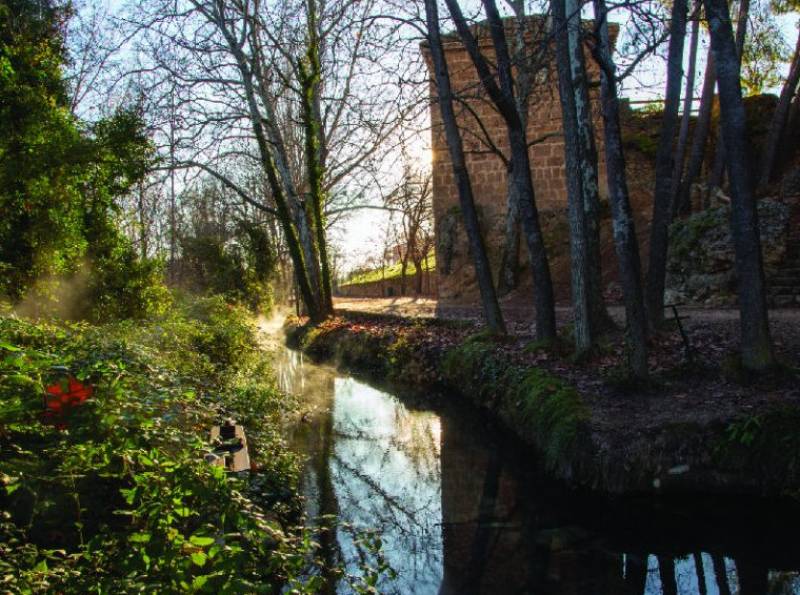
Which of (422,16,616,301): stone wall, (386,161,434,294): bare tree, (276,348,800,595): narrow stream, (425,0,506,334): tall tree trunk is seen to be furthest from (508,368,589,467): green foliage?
(386,161,434,294): bare tree

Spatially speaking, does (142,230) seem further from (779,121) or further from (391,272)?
(391,272)

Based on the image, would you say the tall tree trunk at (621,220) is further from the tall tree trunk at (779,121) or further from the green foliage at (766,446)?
the tall tree trunk at (779,121)

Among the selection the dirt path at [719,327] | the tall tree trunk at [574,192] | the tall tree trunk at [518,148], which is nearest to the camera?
the dirt path at [719,327]

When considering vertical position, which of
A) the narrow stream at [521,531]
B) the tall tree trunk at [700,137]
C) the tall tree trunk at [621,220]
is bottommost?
the narrow stream at [521,531]

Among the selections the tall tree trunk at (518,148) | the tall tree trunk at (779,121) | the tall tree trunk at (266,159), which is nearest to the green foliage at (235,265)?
the tall tree trunk at (266,159)

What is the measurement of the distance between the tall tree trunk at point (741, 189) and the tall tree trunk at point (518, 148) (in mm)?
3456

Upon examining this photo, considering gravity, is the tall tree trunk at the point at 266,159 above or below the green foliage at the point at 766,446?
above

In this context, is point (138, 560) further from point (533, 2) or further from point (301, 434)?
point (533, 2)

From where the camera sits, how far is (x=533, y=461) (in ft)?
26.2

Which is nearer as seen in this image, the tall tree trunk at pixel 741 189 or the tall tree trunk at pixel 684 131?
the tall tree trunk at pixel 741 189

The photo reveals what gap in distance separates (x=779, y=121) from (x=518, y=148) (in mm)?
9755

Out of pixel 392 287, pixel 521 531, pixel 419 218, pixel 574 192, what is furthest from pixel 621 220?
pixel 392 287

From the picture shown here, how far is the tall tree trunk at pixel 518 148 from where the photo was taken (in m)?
10.1

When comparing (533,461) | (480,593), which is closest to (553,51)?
(533,461)
